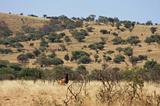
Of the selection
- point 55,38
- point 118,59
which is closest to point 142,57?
point 118,59

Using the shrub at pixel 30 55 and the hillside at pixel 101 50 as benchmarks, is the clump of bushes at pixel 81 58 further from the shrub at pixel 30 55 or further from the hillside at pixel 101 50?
the shrub at pixel 30 55

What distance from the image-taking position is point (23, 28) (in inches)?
4980

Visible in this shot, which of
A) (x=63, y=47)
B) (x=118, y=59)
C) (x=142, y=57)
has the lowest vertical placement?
(x=118, y=59)

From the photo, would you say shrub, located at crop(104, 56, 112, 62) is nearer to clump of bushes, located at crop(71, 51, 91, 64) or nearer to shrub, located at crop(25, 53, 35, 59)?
clump of bushes, located at crop(71, 51, 91, 64)

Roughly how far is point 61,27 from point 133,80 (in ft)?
352

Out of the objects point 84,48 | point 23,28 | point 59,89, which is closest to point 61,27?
point 23,28

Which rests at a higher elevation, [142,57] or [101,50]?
[142,57]

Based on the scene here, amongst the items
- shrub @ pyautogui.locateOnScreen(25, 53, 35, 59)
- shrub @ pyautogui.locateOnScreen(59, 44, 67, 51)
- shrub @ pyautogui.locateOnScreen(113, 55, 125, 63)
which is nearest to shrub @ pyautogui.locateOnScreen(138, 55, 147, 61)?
shrub @ pyautogui.locateOnScreen(113, 55, 125, 63)

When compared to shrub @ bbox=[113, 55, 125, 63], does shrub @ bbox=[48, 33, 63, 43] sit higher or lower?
higher

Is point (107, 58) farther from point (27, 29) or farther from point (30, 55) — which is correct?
point (27, 29)

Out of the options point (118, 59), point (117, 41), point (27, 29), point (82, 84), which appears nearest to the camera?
point (82, 84)

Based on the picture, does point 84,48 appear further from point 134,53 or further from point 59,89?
point 59,89

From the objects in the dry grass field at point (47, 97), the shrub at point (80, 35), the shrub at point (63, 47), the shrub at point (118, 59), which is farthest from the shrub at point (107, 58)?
the dry grass field at point (47, 97)

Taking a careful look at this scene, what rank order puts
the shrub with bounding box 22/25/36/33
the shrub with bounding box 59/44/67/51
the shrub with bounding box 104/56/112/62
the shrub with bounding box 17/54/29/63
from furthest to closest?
the shrub with bounding box 22/25/36/33 → the shrub with bounding box 59/44/67/51 → the shrub with bounding box 17/54/29/63 → the shrub with bounding box 104/56/112/62
